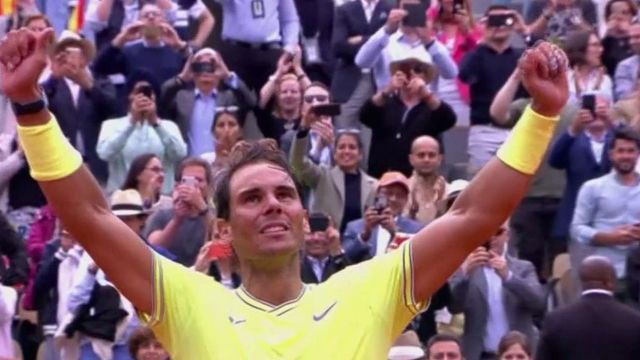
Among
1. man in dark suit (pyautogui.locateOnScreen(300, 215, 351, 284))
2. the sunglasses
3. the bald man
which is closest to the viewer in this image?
man in dark suit (pyautogui.locateOnScreen(300, 215, 351, 284))

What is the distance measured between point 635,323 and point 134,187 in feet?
13.5

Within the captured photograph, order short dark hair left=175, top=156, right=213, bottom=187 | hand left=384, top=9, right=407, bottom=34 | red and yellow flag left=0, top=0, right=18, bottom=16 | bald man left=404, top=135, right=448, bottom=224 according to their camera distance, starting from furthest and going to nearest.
Result: 1. red and yellow flag left=0, top=0, right=18, bottom=16
2. hand left=384, top=9, right=407, bottom=34
3. bald man left=404, top=135, right=448, bottom=224
4. short dark hair left=175, top=156, right=213, bottom=187

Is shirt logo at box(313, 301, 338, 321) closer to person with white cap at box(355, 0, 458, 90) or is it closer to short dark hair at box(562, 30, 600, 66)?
short dark hair at box(562, 30, 600, 66)

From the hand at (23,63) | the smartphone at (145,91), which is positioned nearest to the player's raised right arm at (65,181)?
the hand at (23,63)

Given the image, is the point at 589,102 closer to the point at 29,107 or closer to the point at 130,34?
the point at 130,34

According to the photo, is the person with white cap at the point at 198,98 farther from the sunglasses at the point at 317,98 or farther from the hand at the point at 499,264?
the hand at the point at 499,264

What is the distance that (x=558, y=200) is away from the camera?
14320 millimetres

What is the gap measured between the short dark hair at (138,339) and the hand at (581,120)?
4161 mm

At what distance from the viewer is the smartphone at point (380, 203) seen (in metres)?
12.3

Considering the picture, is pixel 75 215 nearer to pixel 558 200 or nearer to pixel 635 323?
pixel 635 323

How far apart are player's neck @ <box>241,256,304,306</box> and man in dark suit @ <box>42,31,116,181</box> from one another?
31.5ft

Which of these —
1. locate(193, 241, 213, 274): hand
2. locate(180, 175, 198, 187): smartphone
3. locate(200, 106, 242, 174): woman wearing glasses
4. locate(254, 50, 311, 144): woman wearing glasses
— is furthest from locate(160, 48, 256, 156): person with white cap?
locate(193, 241, 213, 274): hand

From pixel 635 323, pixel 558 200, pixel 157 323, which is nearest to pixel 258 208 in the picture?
pixel 157 323

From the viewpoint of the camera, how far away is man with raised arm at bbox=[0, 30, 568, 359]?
4.73 meters
